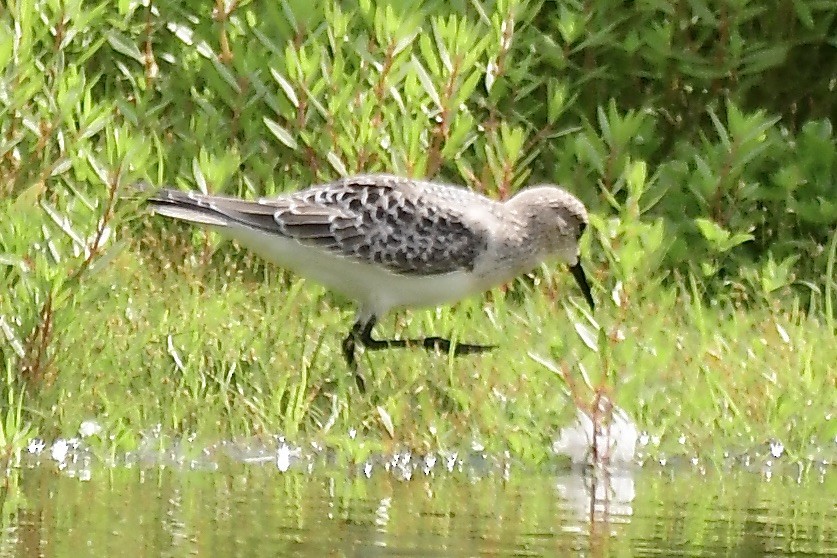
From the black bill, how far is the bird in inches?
28.1

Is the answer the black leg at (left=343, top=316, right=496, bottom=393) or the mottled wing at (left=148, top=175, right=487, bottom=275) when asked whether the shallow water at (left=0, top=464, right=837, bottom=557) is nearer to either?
the black leg at (left=343, top=316, right=496, bottom=393)

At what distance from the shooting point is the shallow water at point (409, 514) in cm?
552

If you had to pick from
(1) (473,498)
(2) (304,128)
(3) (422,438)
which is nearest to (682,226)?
(2) (304,128)

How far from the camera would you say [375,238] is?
820cm

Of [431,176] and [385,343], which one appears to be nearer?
[385,343]

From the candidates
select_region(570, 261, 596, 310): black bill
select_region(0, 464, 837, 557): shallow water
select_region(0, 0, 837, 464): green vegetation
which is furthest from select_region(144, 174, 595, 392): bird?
select_region(0, 464, 837, 557): shallow water

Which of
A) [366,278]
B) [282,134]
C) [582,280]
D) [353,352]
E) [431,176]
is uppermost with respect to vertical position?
[282,134]

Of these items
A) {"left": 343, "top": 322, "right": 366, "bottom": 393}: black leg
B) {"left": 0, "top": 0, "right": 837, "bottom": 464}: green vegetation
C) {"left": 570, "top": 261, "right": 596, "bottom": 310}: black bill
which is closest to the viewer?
{"left": 0, "top": 0, "right": 837, "bottom": 464}: green vegetation

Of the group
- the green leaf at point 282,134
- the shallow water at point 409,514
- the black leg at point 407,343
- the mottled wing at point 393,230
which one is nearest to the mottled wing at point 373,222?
the mottled wing at point 393,230

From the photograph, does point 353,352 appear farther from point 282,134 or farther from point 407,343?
point 282,134

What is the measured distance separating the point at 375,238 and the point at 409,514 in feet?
7.61

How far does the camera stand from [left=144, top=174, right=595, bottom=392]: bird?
8188 mm

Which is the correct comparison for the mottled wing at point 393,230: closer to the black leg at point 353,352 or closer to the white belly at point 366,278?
the white belly at point 366,278

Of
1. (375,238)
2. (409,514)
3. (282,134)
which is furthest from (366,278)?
(409,514)
